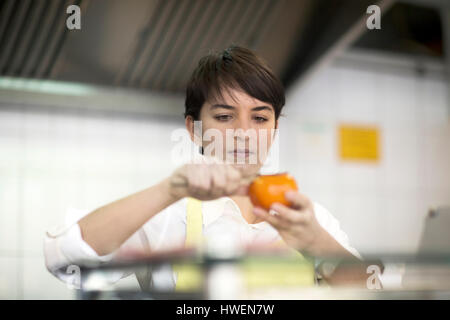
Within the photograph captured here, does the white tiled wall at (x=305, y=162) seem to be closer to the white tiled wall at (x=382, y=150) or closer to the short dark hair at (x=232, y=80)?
the white tiled wall at (x=382, y=150)

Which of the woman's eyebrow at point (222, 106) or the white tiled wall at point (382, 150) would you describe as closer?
the woman's eyebrow at point (222, 106)

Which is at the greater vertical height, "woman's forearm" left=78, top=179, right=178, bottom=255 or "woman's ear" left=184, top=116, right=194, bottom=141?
"woman's ear" left=184, top=116, right=194, bottom=141

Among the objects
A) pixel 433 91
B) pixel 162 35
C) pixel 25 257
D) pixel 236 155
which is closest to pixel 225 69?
pixel 236 155

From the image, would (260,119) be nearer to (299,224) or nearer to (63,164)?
(299,224)

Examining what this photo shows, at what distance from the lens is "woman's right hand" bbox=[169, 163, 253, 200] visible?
376mm

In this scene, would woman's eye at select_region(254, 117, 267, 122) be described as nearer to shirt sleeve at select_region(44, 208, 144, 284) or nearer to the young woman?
the young woman

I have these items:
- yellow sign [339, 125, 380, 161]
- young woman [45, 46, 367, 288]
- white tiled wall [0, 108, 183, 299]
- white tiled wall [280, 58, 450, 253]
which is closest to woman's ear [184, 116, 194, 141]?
young woman [45, 46, 367, 288]

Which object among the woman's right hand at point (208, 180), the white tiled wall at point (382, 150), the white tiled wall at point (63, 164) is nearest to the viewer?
the woman's right hand at point (208, 180)

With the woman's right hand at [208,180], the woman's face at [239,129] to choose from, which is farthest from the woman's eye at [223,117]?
the woman's right hand at [208,180]

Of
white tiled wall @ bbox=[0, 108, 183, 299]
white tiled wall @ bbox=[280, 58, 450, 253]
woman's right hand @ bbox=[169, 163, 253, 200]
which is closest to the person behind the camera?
woman's right hand @ bbox=[169, 163, 253, 200]

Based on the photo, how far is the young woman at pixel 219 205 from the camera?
1.33 feet

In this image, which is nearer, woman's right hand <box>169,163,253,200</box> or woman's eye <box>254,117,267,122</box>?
woman's right hand <box>169,163,253,200</box>

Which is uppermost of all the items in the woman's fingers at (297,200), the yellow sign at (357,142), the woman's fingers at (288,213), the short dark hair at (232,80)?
the yellow sign at (357,142)
